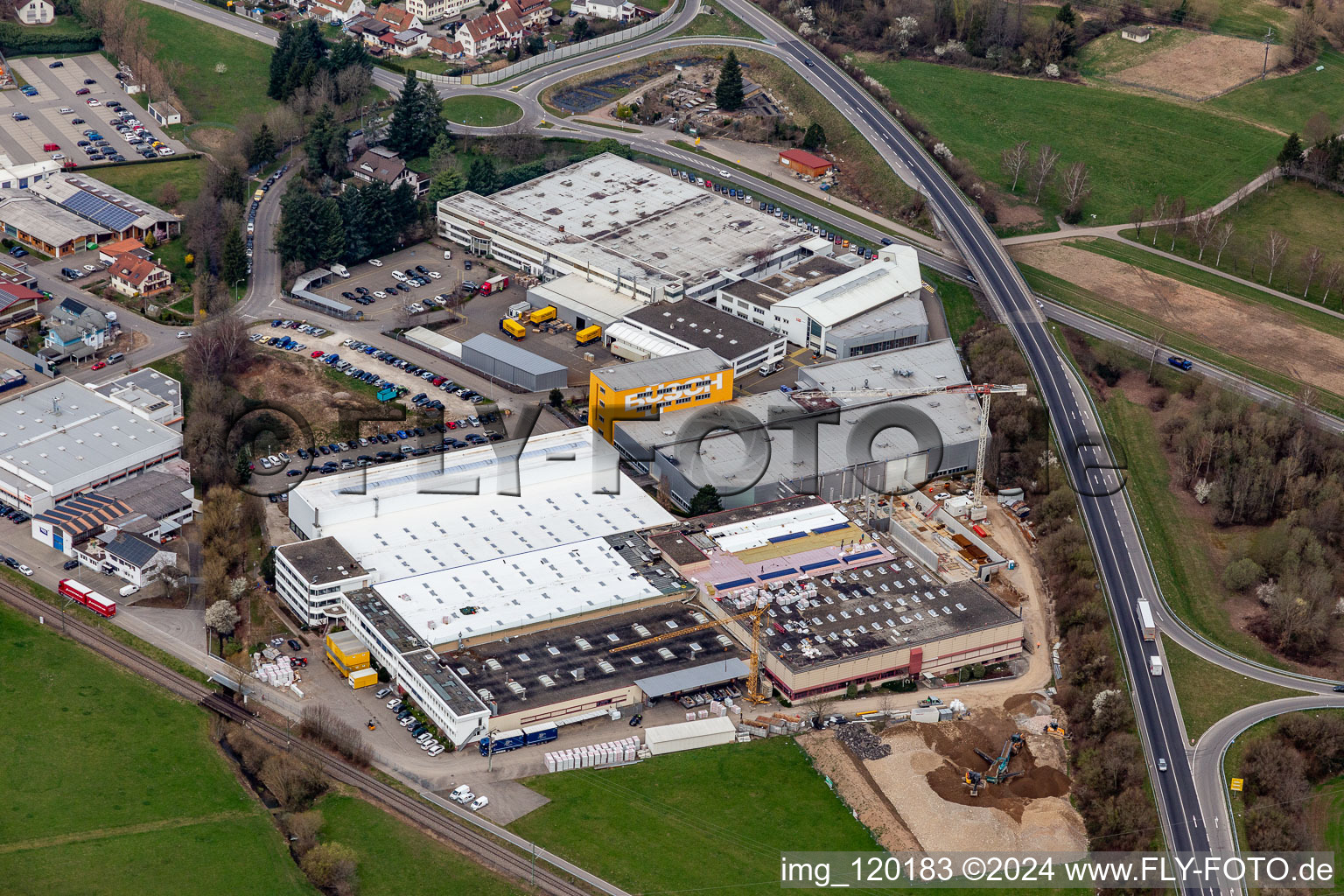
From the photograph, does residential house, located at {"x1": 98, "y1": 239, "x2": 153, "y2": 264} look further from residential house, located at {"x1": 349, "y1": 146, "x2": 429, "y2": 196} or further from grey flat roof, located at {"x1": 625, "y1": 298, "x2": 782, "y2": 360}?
grey flat roof, located at {"x1": 625, "y1": 298, "x2": 782, "y2": 360}

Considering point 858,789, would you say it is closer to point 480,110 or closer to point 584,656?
point 584,656

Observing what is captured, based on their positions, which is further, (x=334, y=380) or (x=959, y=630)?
(x=334, y=380)

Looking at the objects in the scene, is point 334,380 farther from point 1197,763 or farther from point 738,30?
point 738,30

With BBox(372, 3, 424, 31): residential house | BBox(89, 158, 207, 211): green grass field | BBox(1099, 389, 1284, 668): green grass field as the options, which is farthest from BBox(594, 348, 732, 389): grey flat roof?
BBox(372, 3, 424, 31): residential house

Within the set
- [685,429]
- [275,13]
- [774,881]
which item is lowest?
[774,881]

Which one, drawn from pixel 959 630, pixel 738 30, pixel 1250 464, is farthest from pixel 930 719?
pixel 738 30

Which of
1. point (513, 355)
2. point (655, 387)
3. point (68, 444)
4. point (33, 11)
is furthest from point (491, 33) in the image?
point (68, 444)

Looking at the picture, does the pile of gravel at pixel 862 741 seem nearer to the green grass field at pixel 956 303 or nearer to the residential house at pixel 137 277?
the green grass field at pixel 956 303
